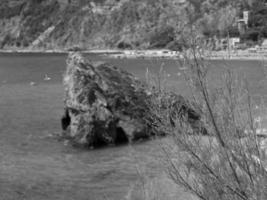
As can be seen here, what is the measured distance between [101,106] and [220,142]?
55.0ft

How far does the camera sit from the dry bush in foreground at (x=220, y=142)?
682 cm

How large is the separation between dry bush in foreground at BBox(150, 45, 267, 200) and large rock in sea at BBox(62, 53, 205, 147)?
14940mm

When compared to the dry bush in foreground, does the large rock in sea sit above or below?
below

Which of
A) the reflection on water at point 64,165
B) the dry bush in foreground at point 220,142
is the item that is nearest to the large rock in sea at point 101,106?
the reflection on water at point 64,165

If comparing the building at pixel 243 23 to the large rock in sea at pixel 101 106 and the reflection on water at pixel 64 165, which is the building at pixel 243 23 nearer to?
the reflection on water at pixel 64 165

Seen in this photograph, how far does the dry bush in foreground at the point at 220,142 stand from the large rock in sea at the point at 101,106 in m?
14.9

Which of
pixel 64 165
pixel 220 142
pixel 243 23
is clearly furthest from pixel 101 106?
pixel 243 23

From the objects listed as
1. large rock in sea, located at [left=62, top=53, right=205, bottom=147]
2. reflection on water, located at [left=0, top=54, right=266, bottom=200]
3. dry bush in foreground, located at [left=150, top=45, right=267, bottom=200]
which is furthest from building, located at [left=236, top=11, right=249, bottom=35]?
dry bush in foreground, located at [left=150, top=45, right=267, bottom=200]

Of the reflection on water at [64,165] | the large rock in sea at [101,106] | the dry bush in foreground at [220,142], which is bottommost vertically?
the reflection on water at [64,165]

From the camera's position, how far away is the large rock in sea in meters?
23.1

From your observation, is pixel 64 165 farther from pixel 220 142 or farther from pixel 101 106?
pixel 220 142

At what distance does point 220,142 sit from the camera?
22.9 ft

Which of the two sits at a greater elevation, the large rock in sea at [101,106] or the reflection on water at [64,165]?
the large rock in sea at [101,106]

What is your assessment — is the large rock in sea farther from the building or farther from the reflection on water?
the building
